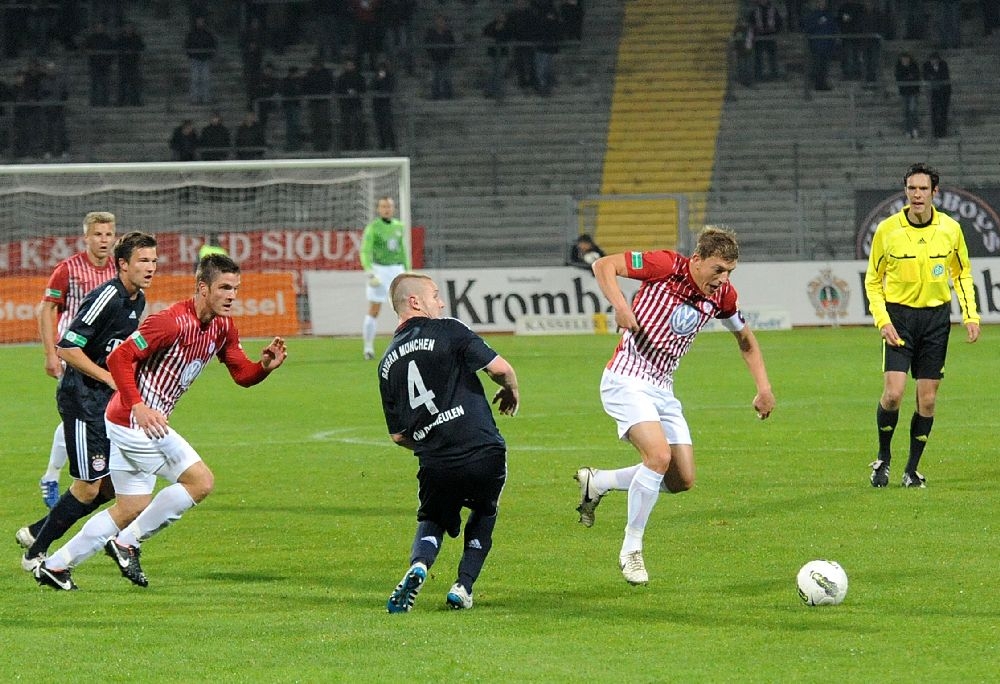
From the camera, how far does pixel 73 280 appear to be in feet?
35.8

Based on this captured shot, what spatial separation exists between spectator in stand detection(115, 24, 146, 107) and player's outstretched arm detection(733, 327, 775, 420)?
2930 centimetres

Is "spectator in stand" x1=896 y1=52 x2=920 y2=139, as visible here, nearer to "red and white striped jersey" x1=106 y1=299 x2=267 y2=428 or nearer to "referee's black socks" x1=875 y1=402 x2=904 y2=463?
"referee's black socks" x1=875 y1=402 x2=904 y2=463

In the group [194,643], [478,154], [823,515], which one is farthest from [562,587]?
[478,154]

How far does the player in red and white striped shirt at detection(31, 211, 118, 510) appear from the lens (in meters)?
10.5

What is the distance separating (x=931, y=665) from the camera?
6.28m

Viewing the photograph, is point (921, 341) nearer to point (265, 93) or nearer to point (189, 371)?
point (189, 371)

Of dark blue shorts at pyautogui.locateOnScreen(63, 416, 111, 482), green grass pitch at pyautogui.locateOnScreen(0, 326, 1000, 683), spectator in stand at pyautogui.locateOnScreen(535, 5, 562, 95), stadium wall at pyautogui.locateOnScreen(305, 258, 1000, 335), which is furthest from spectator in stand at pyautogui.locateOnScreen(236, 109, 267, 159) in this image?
dark blue shorts at pyautogui.locateOnScreen(63, 416, 111, 482)

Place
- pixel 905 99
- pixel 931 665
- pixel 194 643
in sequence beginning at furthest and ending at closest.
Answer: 1. pixel 905 99
2. pixel 194 643
3. pixel 931 665

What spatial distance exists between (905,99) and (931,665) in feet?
101

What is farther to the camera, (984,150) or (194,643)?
(984,150)

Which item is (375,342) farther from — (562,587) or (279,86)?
(562,587)

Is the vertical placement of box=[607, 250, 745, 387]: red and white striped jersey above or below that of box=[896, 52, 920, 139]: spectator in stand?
below

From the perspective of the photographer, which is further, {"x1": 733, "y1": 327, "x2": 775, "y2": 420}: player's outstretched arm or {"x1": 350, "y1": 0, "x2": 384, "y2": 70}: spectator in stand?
{"x1": 350, "y1": 0, "x2": 384, "y2": 70}: spectator in stand

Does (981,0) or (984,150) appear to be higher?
(981,0)
